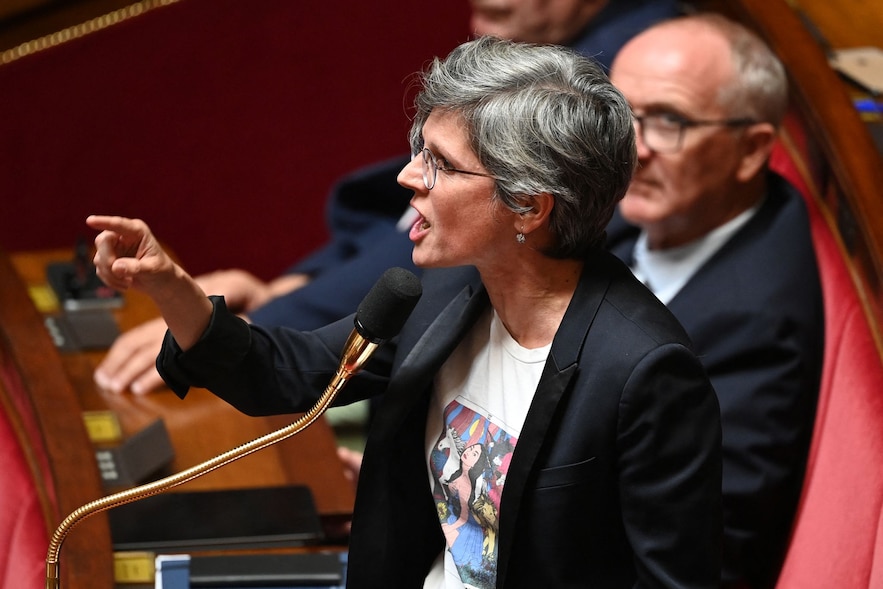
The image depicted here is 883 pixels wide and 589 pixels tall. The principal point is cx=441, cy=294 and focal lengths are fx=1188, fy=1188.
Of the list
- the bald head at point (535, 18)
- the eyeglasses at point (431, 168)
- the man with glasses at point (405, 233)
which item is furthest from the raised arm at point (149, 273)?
the bald head at point (535, 18)

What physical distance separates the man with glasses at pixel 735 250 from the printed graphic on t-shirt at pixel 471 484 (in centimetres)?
47

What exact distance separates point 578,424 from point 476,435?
12 centimetres

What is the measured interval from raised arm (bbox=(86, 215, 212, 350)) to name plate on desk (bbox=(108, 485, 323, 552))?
19.3 inches

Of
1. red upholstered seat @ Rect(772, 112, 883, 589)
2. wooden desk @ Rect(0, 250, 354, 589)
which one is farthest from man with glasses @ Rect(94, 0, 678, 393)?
red upholstered seat @ Rect(772, 112, 883, 589)

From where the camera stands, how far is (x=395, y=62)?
328 cm

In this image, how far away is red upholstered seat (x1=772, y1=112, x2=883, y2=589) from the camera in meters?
1.34

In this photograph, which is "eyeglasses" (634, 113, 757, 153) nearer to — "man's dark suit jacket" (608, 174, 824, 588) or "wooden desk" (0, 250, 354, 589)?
"man's dark suit jacket" (608, 174, 824, 588)

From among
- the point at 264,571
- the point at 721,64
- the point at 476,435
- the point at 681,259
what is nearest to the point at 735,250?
the point at 681,259

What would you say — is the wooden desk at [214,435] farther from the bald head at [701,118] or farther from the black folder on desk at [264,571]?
the bald head at [701,118]

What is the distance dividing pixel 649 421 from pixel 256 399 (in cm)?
38

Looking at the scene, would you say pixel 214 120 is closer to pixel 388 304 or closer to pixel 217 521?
pixel 217 521

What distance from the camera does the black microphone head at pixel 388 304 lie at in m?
1.02

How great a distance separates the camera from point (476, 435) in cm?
116

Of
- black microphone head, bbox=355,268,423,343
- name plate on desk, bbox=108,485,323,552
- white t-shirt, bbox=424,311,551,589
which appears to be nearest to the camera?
black microphone head, bbox=355,268,423,343
